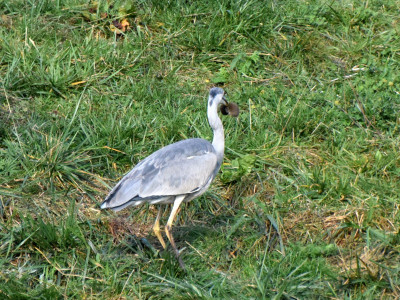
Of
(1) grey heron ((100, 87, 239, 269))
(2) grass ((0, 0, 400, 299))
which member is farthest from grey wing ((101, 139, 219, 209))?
(2) grass ((0, 0, 400, 299))

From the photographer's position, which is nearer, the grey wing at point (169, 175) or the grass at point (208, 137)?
the grass at point (208, 137)

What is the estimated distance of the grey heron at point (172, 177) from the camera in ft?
16.7

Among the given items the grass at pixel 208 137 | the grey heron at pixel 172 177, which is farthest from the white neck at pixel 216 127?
the grass at pixel 208 137

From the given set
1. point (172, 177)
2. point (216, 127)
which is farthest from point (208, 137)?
point (172, 177)

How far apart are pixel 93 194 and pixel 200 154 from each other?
113 cm

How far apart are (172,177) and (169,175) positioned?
34 millimetres

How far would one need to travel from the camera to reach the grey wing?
5086 millimetres

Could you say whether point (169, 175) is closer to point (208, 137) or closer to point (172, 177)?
point (172, 177)

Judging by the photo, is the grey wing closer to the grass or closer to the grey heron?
the grey heron

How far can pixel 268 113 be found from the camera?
693cm

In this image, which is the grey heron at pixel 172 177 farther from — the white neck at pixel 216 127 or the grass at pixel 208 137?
the grass at pixel 208 137

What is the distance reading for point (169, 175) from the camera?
526 centimetres

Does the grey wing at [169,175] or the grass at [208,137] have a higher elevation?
the grey wing at [169,175]

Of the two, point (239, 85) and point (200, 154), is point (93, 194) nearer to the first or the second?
point (200, 154)
